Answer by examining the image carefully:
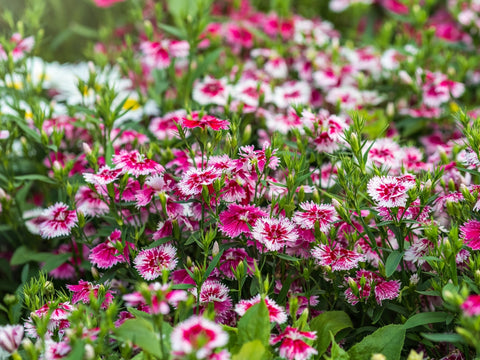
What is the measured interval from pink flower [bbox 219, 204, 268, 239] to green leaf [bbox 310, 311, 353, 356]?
350 millimetres

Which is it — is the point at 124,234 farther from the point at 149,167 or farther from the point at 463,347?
the point at 463,347

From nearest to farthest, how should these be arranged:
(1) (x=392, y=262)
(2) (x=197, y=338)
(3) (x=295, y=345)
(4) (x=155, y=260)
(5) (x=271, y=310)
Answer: (2) (x=197, y=338) < (3) (x=295, y=345) < (5) (x=271, y=310) < (1) (x=392, y=262) < (4) (x=155, y=260)


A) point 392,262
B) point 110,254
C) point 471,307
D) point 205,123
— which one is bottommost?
point 110,254

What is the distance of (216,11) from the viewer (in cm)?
380

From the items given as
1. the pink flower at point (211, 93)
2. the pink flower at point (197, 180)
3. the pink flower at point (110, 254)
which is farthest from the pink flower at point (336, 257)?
the pink flower at point (211, 93)

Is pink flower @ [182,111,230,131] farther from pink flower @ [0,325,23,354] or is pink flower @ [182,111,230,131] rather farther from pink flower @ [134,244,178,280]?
pink flower @ [0,325,23,354]

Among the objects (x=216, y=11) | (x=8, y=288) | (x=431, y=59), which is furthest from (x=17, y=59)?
(x=431, y=59)

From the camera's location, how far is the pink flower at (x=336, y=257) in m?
1.65

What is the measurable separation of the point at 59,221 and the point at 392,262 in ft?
3.62

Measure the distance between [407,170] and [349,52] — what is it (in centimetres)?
129

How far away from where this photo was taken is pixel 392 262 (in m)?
1.62

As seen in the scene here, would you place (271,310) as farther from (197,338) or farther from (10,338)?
(10,338)

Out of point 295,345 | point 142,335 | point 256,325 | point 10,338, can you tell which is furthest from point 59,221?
point 295,345

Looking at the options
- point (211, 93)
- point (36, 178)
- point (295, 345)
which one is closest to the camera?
point (295, 345)
